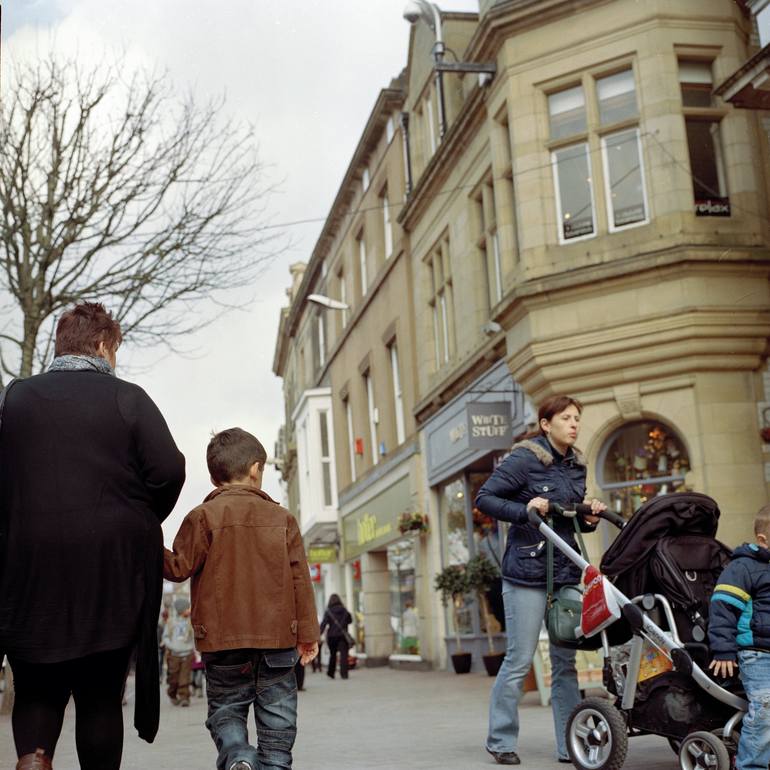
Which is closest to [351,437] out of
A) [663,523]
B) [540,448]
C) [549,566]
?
[540,448]

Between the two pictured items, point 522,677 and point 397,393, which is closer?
point 522,677

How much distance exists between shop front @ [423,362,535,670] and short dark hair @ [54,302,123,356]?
12755mm

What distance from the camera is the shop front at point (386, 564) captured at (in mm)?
25672

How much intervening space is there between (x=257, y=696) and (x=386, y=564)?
26.1 m

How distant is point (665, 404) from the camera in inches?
601

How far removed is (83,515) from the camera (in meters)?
4.17

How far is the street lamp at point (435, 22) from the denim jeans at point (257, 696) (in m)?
16.4

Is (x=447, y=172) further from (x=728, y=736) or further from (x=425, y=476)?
(x=728, y=736)

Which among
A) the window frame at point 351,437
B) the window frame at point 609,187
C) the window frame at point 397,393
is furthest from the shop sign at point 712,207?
the window frame at point 351,437

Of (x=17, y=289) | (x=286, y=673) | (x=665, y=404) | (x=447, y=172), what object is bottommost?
(x=286, y=673)

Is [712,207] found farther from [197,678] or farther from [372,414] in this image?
[372,414]

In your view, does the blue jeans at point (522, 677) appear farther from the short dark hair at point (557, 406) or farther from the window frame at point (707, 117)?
the window frame at point (707, 117)

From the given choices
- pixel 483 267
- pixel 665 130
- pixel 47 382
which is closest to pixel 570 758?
pixel 47 382

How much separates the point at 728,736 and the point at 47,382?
360 centimetres
